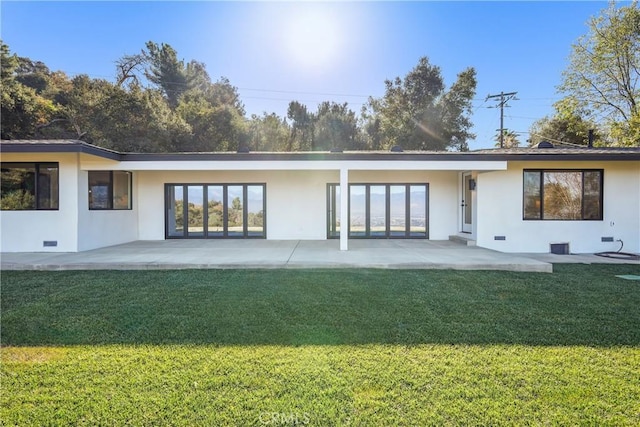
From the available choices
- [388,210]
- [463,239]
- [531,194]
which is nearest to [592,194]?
[531,194]

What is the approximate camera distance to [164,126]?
69.5 ft

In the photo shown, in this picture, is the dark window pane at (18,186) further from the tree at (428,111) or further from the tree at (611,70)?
the tree at (611,70)

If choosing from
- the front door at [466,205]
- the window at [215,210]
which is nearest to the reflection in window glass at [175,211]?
the window at [215,210]

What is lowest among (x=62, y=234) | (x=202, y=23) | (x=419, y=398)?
(x=419, y=398)

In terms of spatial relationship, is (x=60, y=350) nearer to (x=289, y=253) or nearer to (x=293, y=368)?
(x=293, y=368)

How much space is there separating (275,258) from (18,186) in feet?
24.1

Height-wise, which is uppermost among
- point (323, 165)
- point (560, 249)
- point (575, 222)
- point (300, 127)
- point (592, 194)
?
point (300, 127)

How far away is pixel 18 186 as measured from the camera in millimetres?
8914

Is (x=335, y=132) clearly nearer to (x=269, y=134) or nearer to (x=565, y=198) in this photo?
(x=269, y=134)

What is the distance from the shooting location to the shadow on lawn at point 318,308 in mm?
3584

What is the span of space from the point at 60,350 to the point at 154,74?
2889cm

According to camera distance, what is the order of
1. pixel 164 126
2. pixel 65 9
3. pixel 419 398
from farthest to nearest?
1. pixel 164 126
2. pixel 65 9
3. pixel 419 398

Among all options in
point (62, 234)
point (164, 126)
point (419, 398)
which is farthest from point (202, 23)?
point (419, 398)

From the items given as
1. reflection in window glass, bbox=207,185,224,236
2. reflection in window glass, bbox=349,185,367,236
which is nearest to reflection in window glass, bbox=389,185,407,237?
reflection in window glass, bbox=349,185,367,236
